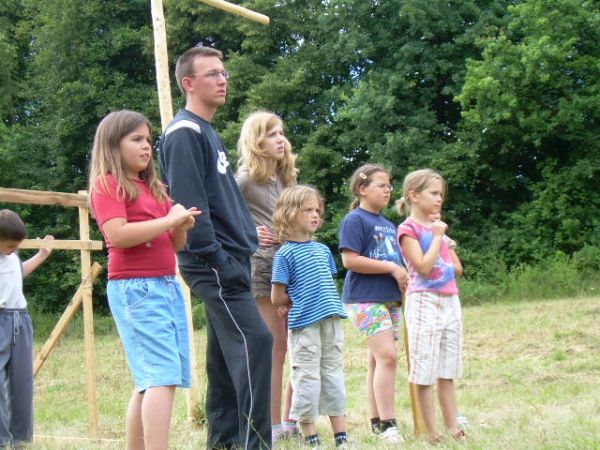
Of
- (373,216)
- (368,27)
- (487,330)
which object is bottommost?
(487,330)

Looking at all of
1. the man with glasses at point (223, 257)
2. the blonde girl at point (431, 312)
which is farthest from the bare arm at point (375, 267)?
the man with glasses at point (223, 257)

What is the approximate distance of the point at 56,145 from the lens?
2614 centimetres

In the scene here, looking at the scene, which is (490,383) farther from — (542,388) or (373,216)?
(373,216)

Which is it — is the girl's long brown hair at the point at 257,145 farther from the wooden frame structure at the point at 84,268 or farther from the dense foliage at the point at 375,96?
the dense foliage at the point at 375,96

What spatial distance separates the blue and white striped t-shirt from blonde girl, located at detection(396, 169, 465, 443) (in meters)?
0.43

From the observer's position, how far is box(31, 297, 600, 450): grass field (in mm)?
4656

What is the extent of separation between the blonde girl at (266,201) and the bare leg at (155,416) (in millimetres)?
1424

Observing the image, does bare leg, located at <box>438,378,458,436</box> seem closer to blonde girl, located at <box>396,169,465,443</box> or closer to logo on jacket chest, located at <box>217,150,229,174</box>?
blonde girl, located at <box>396,169,465,443</box>

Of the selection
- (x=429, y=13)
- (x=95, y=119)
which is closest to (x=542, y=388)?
(x=429, y=13)

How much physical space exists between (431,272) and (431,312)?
22cm

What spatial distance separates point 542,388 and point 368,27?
1794cm

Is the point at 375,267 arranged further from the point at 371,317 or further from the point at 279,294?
the point at 279,294

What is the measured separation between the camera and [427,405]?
4.84 meters

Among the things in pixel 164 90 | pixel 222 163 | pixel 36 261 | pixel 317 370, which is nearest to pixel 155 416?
pixel 222 163
